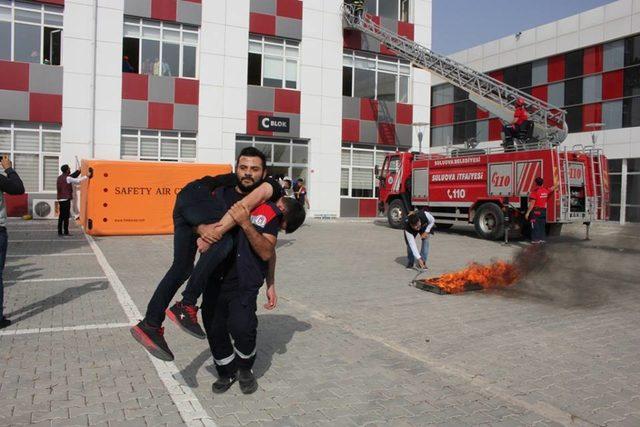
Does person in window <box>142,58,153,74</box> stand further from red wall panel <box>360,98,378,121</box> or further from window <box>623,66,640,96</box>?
window <box>623,66,640,96</box>

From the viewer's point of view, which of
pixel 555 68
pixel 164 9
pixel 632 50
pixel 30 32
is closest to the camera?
pixel 30 32

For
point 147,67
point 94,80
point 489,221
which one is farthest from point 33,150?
point 489,221

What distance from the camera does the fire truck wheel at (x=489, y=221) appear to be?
15562mm

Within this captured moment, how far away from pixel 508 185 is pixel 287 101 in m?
11.4

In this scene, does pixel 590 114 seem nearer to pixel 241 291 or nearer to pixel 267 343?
pixel 267 343

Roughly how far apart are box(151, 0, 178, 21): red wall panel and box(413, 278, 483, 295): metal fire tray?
1739cm

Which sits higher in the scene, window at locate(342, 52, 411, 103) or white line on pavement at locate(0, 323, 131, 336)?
window at locate(342, 52, 411, 103)

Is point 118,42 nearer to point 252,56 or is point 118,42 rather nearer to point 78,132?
point 78,132

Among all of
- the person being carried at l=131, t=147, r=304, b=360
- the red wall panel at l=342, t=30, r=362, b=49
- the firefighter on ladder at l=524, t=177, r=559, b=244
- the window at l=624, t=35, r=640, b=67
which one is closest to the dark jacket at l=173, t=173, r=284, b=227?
the person being carried at l=131, t=147, r=304, b=360

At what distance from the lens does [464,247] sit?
14391 millimetres

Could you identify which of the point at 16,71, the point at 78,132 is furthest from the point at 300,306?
the point at 16,71

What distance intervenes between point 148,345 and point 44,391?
934mm

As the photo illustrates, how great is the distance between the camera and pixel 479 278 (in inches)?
348

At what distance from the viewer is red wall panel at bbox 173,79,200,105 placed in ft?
71.5
